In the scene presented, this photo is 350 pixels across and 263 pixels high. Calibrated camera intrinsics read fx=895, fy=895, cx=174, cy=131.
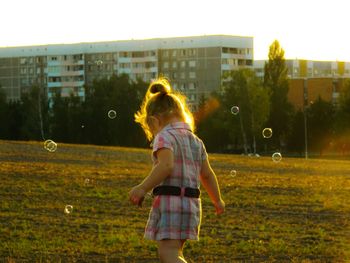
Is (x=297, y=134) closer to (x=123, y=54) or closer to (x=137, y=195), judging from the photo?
(x=123, y=54)

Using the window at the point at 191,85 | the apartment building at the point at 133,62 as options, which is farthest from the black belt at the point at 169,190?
the window at the point at 191,85

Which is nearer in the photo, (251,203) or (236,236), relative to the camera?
(236,236)

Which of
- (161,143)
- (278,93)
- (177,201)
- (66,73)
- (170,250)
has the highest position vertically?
(66,73)

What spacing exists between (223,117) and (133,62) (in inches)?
2209

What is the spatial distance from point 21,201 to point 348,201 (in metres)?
6.74

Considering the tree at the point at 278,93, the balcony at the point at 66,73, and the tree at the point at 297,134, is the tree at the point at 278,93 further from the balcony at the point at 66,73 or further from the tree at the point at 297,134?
the balcony at the point at 66,73

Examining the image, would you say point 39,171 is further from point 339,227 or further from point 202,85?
point 202,85

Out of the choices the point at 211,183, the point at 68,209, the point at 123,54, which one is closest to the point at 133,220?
the point at 68,209

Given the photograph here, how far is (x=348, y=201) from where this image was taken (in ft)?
58.5

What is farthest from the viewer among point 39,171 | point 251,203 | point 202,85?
point 202,85

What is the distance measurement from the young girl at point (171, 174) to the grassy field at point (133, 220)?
3155 millimetres

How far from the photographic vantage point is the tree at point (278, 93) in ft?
283

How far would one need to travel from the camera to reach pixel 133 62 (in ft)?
457

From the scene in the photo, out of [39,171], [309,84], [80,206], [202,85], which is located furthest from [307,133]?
[80,206]
